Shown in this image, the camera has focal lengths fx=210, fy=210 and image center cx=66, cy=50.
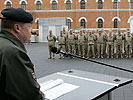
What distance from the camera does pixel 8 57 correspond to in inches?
61.8

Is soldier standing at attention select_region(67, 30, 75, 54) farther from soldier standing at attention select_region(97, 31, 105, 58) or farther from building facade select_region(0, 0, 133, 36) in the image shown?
building facade select_region(0, 0, 133, 36)

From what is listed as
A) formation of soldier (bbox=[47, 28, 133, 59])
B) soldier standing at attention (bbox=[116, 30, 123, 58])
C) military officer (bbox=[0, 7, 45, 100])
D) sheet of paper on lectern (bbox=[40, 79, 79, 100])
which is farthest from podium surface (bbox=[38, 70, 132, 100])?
soldier standing at attention (bbox=[116, 30, 123, 58])

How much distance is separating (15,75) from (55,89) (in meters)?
1.34

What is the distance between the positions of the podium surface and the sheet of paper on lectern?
80 mm

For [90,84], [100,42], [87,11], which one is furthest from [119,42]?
[87,11]

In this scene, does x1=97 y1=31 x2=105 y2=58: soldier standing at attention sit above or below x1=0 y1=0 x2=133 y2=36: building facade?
below

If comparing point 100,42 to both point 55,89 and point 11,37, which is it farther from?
point 11,37

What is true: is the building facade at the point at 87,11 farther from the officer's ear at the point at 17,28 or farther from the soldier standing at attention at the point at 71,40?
the officer's ear at the point at 17,28

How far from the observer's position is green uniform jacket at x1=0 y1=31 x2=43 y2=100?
1.55m

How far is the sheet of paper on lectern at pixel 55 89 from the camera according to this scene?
2621 millimetres

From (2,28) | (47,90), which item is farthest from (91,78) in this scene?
(2,28)

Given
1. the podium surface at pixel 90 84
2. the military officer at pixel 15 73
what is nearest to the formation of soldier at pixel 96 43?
the podium surface at pixel 90 84

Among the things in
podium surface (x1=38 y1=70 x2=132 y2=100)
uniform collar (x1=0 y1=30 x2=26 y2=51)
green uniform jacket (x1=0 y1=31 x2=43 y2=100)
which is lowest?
podium surface (x1=38 y1=70 x2=132 y2=100)

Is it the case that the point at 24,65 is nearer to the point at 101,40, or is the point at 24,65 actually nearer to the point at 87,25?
the point at 101,40
